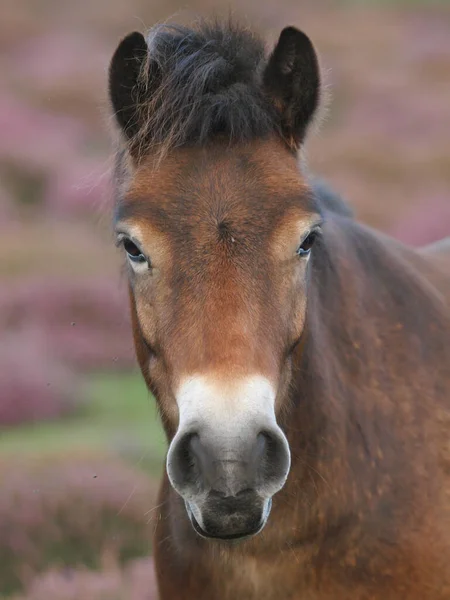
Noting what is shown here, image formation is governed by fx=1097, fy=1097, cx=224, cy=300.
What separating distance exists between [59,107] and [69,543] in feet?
51.2

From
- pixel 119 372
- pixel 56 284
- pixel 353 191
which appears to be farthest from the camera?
pixel 353 191

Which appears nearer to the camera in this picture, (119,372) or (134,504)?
(134,504)

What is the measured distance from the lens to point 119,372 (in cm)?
1191

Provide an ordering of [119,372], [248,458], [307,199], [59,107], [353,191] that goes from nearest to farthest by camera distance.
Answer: [248,458], [307,199], [119,372], [353,191], [59,107]

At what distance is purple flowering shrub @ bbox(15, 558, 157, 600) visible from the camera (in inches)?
248

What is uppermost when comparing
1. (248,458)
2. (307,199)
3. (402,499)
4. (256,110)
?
(256,110)

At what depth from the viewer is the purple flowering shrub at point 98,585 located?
6301 millimetres

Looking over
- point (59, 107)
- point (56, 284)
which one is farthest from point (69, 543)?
point (59, 107)

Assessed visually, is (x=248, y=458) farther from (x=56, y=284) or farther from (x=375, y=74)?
(x=375, y=74)

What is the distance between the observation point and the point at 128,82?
363 cm

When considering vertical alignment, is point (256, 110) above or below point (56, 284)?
above

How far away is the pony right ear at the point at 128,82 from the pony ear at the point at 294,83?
0.41 meters

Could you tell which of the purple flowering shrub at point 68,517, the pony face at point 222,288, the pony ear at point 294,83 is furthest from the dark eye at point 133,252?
the purple flowering shrub at point 68,517

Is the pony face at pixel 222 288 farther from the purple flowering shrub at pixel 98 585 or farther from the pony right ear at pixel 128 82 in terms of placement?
the purple flowering shrub at pixel 98 585
